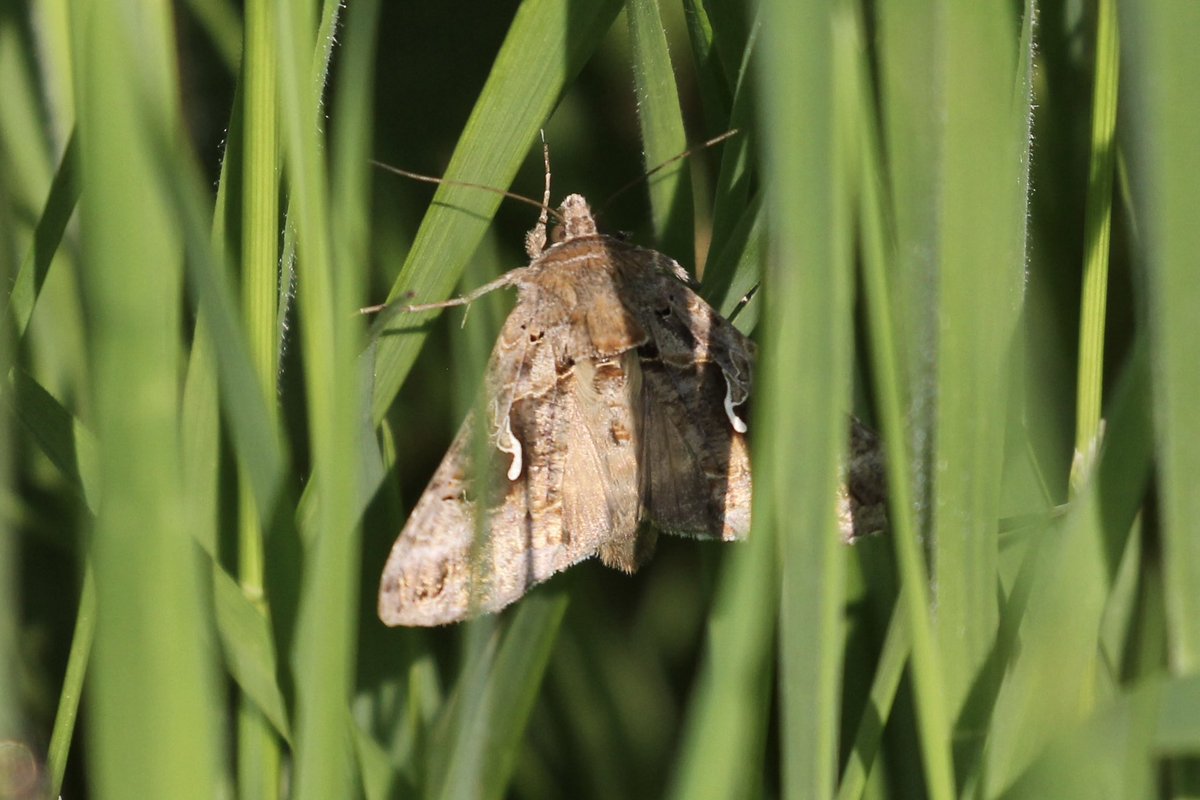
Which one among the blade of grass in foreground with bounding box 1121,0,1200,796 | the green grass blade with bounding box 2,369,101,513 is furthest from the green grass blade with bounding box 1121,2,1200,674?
the green grass blade with bounding box 2,369,101,513

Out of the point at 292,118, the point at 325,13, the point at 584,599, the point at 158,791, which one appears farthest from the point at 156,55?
the point at 584,599

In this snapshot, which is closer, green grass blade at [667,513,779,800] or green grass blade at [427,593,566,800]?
green grass blade at [667,513,779,800]

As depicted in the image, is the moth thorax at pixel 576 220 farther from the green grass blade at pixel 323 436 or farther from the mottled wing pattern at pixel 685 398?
the green grass blade at pixel 323 436

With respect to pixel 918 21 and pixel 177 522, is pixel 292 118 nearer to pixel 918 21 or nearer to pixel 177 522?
pixel 177 522

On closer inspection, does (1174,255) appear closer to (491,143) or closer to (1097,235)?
(1097,235)

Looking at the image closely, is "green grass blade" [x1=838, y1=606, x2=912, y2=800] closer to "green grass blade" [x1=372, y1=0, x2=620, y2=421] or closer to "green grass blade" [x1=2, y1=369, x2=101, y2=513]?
"green grass blade" [x1=372, y1=0, x2=620, y2=421]

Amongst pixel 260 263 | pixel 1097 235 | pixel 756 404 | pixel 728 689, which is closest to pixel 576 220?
pixel 260 263
